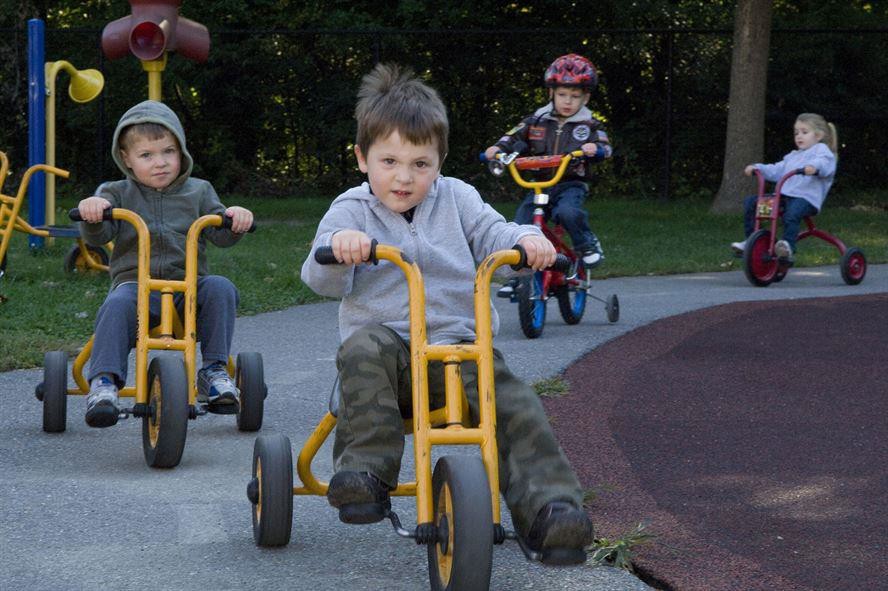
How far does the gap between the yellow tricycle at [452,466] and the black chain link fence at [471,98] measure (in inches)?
599

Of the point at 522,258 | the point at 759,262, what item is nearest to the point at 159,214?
the point at 522,258

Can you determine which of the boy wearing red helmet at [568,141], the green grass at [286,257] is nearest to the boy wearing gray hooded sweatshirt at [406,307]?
the green grass at [286,257]

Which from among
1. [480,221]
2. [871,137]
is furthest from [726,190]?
[480,221]

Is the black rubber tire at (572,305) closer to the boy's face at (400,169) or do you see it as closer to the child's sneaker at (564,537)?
the boy's face at (400,169)

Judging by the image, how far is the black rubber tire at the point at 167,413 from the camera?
443cm

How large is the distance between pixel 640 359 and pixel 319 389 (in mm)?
1734

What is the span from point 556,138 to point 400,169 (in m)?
4.44

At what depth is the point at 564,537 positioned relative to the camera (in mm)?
3139

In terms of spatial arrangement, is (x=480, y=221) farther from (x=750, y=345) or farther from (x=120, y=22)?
(x=120, y=22)

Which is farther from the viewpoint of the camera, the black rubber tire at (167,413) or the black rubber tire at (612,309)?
the black rubber tire at (612,309)

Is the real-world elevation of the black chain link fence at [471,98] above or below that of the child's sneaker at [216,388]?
above

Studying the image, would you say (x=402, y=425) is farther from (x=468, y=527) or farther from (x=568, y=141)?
(x=568, y=141)

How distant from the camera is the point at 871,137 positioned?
19406 millimetres

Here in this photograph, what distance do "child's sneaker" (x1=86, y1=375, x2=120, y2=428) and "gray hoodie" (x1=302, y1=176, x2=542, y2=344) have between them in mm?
1261
